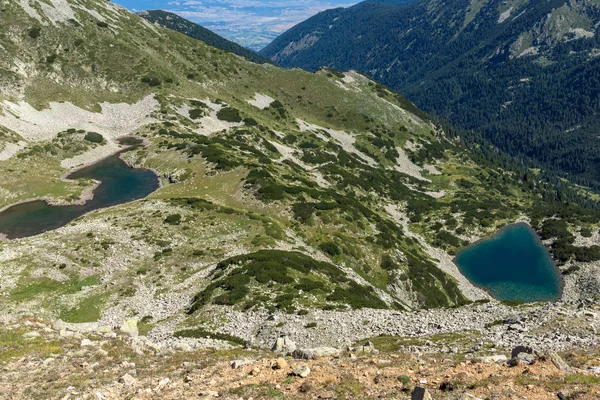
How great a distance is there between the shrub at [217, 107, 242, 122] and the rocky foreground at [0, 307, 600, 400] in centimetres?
15341

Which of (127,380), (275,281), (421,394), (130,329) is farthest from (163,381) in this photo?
(275,281)

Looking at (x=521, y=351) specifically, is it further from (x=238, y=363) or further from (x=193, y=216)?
(x=193, y=216)

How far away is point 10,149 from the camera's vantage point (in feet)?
376

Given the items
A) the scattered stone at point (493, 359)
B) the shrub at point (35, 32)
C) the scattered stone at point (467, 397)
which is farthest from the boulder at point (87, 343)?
the shrub at point (35, 32)

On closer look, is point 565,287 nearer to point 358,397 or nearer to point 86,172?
point 358,397

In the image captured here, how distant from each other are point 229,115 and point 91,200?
307ft

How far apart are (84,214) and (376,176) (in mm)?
130150

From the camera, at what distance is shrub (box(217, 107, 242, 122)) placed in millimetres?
178125

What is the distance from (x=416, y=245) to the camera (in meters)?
130

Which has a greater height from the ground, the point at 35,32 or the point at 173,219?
the point at 35,32

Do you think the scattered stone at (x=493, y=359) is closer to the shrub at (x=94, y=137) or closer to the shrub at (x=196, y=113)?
the shrub at (x=94, y=137)

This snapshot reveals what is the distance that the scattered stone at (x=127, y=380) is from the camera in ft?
71.9

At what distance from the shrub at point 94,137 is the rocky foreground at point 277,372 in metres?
114

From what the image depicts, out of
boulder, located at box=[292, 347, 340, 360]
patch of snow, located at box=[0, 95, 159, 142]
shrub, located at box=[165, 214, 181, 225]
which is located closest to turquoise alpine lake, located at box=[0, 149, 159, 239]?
shrub, located at box=[165, 214, 181, 225]
